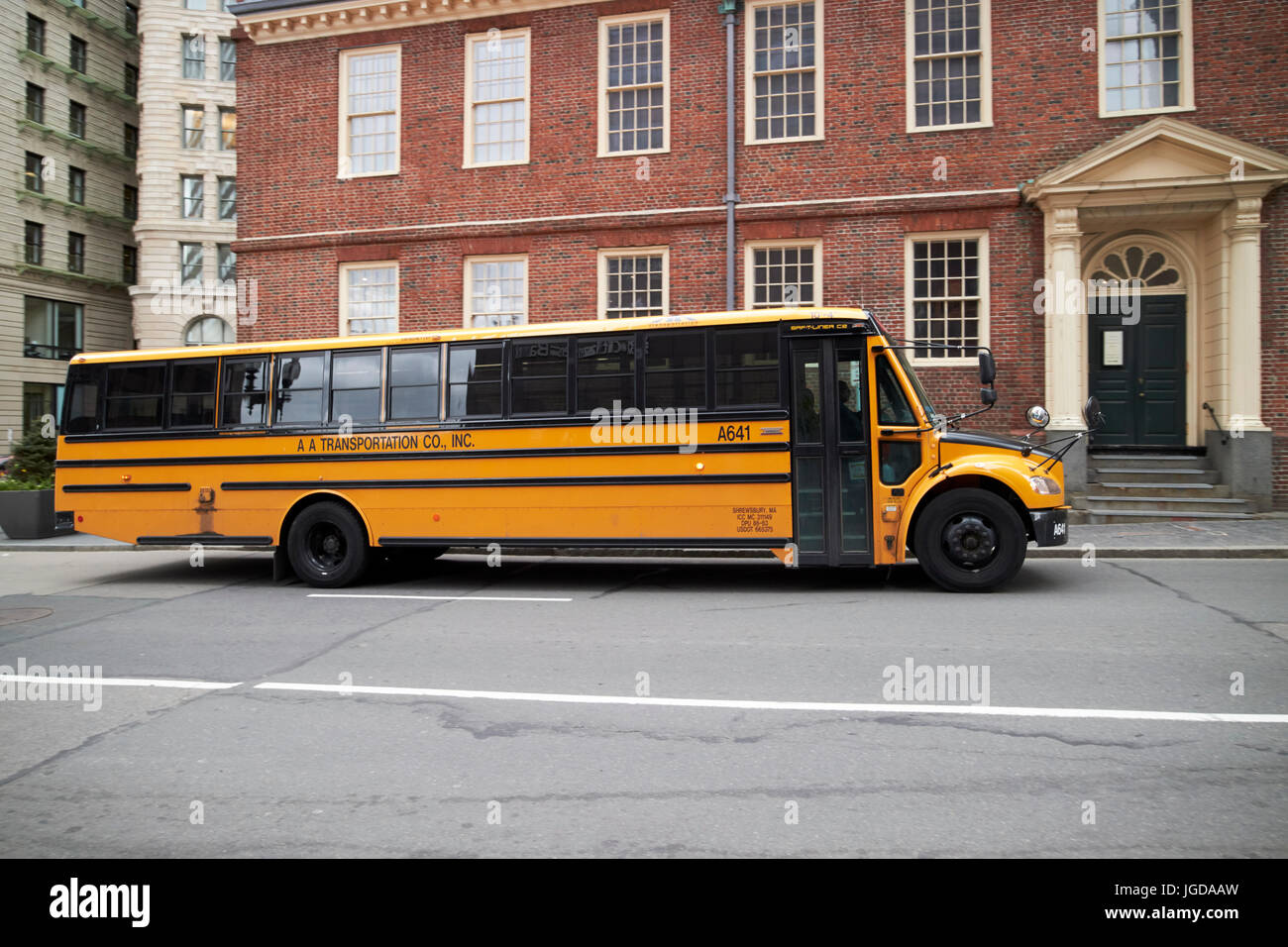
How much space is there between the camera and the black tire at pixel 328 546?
35.1 feet

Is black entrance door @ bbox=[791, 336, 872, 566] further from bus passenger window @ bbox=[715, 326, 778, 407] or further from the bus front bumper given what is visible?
the bus front bumper

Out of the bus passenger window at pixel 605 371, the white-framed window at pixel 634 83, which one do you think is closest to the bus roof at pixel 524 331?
the bus passenger window at pixel 605 371

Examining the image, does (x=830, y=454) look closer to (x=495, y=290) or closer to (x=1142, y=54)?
(x=495, y=290)

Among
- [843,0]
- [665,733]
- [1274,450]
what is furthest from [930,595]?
[843,0]

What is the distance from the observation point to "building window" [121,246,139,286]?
44188 mm

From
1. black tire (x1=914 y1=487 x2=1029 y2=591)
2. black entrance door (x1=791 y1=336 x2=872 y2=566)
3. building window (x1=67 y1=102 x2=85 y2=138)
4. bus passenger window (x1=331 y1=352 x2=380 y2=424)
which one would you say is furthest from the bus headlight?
building window (x1=67 y1=102 x2=85 y2=138)

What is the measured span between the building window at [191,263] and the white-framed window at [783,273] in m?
34.5

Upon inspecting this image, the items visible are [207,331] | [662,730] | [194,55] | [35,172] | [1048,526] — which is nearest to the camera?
[662,730]

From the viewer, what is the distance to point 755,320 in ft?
31.5

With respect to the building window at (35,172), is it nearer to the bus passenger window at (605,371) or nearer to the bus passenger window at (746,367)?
the bus passenger window at (605,371)

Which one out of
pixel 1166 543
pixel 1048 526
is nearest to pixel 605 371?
pixel 1048 526

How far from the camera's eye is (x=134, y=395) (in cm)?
1142

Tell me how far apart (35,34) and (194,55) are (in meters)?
→ 6.33

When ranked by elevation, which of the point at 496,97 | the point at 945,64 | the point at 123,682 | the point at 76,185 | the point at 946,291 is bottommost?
the point at 123,682
